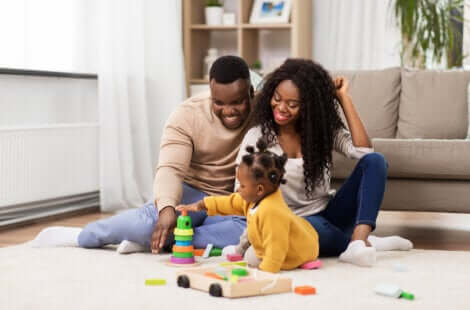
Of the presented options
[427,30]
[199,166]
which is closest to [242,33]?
[427,30]

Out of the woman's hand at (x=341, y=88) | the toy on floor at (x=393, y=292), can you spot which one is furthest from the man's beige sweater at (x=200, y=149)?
the toy on floor at (x=393, y=292)

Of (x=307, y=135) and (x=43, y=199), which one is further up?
(x=307, y=135)

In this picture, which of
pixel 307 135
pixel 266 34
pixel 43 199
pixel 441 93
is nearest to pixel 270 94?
pixel 307 135

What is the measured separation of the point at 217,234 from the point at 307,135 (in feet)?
1.56

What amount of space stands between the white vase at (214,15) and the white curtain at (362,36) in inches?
28.7

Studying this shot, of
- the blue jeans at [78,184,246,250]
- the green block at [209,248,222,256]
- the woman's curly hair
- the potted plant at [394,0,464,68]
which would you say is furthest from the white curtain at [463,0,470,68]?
the green block at [209,248,222,256]

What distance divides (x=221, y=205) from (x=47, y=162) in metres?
1.69

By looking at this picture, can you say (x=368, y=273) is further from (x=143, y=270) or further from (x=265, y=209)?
(x=143, y=270)

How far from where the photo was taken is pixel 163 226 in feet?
7.99

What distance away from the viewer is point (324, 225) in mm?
2543

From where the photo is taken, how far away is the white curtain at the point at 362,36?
16.2 feet

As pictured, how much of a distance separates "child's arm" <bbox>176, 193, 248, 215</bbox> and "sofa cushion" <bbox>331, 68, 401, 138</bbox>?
1.41 m

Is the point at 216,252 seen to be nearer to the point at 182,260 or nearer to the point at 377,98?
the point at 182,260

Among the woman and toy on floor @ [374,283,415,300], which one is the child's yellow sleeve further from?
toy on floor @ [374,283,415,300]
